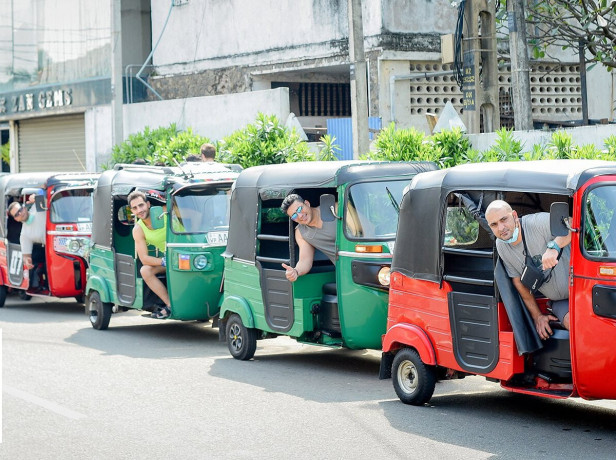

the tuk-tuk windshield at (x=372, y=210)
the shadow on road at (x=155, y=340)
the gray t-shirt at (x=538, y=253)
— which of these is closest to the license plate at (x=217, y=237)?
the shadow on road at (x=155, y=340)

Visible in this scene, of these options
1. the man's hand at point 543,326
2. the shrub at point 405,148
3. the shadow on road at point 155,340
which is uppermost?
the shrub at point 405,148

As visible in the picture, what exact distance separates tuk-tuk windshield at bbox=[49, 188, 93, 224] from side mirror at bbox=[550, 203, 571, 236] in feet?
33.8

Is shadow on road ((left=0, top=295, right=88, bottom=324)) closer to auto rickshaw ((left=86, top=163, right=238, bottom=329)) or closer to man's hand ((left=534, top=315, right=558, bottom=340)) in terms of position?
auto rickshaw ((left=86, top=163, right=238, bottom=329))

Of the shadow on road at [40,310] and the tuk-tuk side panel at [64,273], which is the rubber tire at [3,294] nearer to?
the shadow on road at [40,310]

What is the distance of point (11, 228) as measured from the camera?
57.8 ft

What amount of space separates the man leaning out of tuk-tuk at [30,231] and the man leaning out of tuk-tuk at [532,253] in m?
10.2

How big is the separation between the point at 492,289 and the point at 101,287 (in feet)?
24.3

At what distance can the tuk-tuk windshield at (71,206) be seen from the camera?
1647cm

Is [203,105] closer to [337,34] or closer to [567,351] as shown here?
[337,34]

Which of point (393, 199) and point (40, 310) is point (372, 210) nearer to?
point (393, 199)

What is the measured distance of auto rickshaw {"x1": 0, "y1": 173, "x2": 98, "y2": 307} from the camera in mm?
→ 16312

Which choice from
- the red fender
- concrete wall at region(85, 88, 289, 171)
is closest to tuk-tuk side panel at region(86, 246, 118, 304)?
the red fender

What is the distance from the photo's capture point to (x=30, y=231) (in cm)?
1680

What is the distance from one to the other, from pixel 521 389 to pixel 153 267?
259 inches
